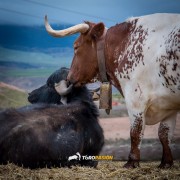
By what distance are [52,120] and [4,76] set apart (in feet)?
4.04

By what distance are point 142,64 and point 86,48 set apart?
613 mm

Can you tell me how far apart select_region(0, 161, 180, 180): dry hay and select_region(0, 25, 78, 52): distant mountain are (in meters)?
1.63

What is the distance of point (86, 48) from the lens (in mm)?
3965

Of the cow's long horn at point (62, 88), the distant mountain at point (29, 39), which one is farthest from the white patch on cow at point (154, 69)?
the distant mountain at point (29, 39)

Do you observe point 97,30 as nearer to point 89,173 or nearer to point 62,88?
point 62,88

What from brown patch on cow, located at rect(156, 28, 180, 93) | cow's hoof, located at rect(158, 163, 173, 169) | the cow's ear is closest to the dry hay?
cow's hoof, located at rect(158, 163, 173, 169)

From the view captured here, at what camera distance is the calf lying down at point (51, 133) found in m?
3.81

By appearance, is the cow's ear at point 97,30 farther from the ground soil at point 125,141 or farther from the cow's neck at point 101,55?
the ground soil at point 125,141

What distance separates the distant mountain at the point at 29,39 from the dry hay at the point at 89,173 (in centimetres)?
163

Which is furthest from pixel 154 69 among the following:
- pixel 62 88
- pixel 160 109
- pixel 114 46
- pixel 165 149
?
pixel 62 88

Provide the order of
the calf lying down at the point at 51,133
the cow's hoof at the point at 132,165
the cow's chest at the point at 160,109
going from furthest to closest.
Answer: the calf lying down at the point at 51,133 < the cow's hoof at the point at 132,165 < the cow's chest at the point at 160,109

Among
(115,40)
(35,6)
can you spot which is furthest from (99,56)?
(35,6)

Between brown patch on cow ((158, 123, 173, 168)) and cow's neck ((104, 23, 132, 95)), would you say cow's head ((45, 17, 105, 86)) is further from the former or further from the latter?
brown patch on cow ((158, 123, 173, 168))

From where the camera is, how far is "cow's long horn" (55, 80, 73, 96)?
4453 mm
